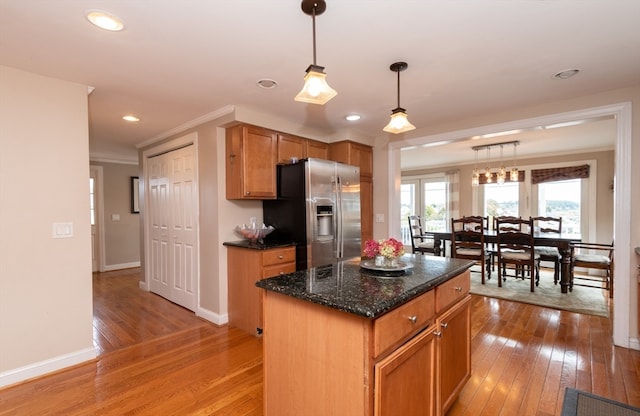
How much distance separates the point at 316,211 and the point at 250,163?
88 cm

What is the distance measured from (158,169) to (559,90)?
4.81 metres

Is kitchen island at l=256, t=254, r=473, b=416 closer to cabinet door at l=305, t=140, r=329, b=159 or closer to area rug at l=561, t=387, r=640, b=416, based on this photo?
area rug at l=561, t=387, r=640, b=416

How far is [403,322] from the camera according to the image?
4.38 feet

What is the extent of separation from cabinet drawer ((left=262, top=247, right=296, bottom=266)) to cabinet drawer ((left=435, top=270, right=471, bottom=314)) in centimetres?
175

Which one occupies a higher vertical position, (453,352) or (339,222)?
(339,222)

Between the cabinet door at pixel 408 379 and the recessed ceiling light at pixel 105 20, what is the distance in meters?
2.21

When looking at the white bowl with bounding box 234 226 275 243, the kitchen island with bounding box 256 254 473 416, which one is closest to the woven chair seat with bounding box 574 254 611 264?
the kitchen island with bounding box 256 254 473 416

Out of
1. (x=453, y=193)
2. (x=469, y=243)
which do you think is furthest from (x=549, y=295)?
(x=453, y=193)

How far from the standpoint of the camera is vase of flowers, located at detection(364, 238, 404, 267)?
5.68 feet

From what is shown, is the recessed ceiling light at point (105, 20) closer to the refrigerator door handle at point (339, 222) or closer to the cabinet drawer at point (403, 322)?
the cabinet drawer at point (403, 322)

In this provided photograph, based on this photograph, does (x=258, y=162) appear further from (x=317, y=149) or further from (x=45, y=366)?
(x=45, y=366)

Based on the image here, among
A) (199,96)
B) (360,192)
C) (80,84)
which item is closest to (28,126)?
(80,84)

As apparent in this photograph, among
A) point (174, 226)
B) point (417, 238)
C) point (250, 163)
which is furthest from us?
point (417, 238)

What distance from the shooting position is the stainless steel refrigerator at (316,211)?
319cm
